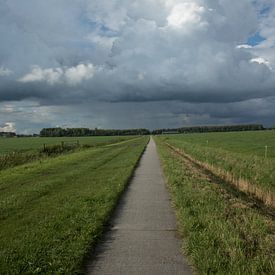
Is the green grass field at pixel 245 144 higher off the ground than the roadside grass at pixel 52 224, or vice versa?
the roadside grass at pixel 52 224

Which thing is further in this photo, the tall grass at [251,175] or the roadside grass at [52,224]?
the tall grass at [251,175]

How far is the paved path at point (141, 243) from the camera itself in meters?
5.83

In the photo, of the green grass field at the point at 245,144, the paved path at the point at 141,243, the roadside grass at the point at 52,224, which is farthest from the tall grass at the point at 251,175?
the green grass field at the point at 245,144

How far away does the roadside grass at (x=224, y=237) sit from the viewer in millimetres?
5750

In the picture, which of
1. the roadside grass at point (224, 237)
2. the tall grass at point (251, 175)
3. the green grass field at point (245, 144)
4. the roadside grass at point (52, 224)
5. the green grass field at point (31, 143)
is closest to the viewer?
the roadside grass at point (224, 237)

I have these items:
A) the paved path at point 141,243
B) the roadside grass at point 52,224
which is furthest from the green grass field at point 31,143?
the paved path at point 141,243

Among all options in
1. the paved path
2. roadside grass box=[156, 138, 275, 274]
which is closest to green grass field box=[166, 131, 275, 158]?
roadside grass box=[156, 138, 275, 274]

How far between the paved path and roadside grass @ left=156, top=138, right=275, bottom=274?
0.90 ft

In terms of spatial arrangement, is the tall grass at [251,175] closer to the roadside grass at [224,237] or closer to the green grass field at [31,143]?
the roadside grass at [224,237]

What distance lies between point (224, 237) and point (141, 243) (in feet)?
5.13

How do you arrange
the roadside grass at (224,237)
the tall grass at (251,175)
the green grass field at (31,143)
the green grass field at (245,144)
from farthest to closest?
the green grass field at (31,143) < the green grass field at (245,144) < the tall grass at (251,175) < the roadside grass at (224,237)

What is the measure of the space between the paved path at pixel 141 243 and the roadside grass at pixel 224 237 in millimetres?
275

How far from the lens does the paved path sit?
5832mm

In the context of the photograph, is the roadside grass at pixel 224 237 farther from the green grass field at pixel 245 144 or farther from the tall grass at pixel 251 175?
the green grass field at pixel 245 144
